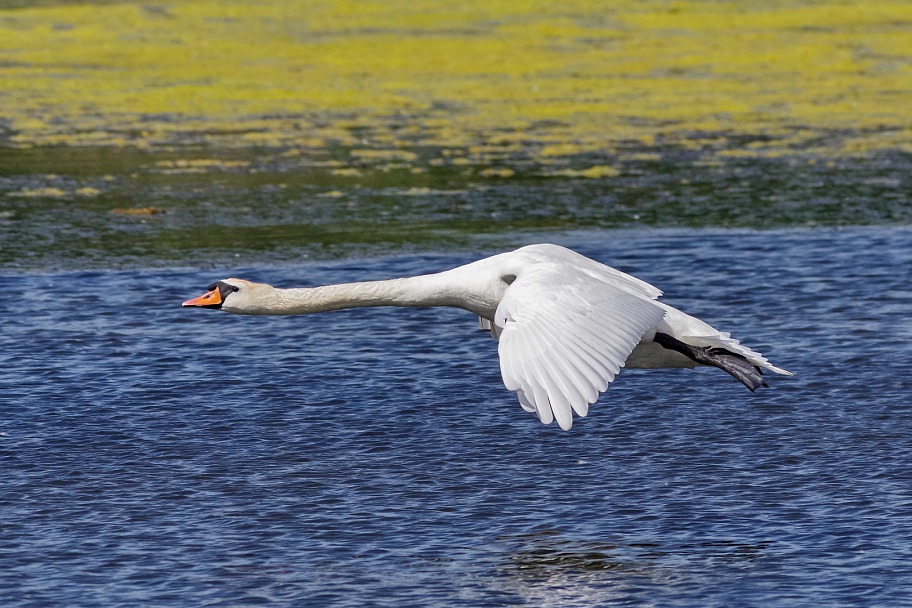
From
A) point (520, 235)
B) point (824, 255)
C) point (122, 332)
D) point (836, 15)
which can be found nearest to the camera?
point (122, 332)

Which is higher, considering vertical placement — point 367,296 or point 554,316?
point 554,316

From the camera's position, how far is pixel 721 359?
8.75 meters

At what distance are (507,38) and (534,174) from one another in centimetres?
1447

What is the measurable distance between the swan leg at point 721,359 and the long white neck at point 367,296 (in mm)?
1054

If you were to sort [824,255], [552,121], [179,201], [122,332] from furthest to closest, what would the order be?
[552,121]
[179,201]
[824,255]
[122,332]

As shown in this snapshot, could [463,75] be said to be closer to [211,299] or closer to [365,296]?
[211,299]

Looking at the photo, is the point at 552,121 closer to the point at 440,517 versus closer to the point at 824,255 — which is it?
the point at 824,255

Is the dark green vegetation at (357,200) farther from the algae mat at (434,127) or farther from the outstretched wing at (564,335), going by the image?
the outstretched wing at (564,335)

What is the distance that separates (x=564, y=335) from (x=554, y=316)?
0.64 ft

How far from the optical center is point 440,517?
7.62 meters

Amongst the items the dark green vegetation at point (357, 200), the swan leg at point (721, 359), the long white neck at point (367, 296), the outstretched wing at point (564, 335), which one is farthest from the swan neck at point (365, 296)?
the dark green vegetation at point (357, 200)

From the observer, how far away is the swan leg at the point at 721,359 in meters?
8.62

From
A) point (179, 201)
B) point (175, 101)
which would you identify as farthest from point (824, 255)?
point (175, 101)

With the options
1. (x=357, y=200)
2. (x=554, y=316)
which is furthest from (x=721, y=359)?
(x=357, y=200)
